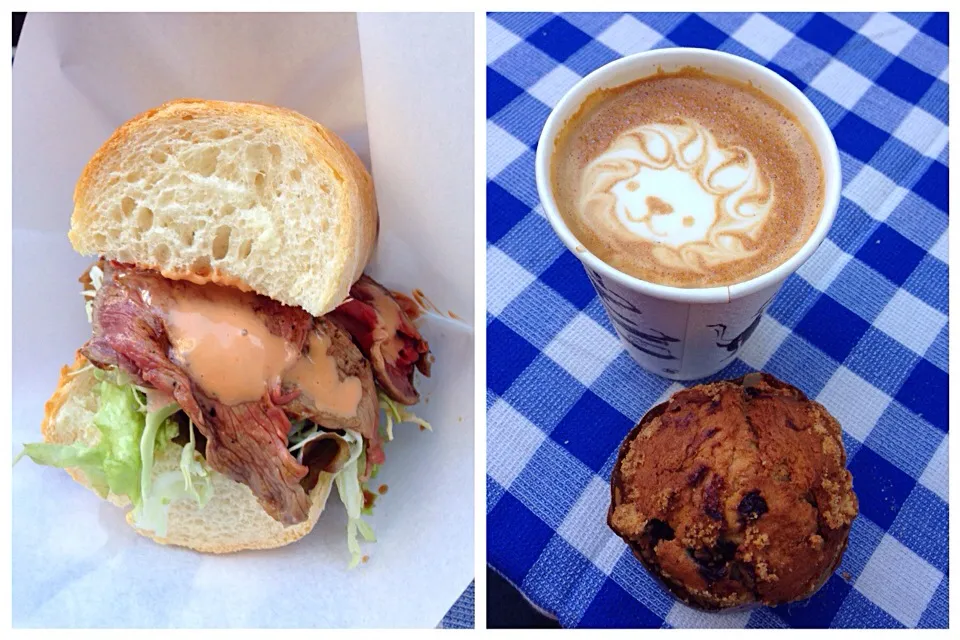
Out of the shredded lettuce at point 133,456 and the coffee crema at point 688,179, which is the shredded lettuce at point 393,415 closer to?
the shredded lettuce at point 133,456

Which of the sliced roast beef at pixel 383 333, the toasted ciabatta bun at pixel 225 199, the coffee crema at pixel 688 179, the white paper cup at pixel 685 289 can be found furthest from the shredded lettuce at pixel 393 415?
the coffee crema at pixel 688 179

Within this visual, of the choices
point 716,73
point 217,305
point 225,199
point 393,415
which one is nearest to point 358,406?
point 393,415

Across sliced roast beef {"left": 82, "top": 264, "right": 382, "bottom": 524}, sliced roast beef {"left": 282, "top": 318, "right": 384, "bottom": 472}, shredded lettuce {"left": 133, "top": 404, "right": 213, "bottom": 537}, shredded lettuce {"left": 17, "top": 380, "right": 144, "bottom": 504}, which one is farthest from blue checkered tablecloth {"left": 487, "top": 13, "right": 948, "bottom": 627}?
shredded lettuce {"left": 17, "top": 380, "right": 144, "bottom": 504}

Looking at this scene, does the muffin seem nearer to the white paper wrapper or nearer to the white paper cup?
the white paper cup

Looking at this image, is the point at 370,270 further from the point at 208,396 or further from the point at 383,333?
the point at 208,396

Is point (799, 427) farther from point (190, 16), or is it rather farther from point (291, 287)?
point (190, 16)
